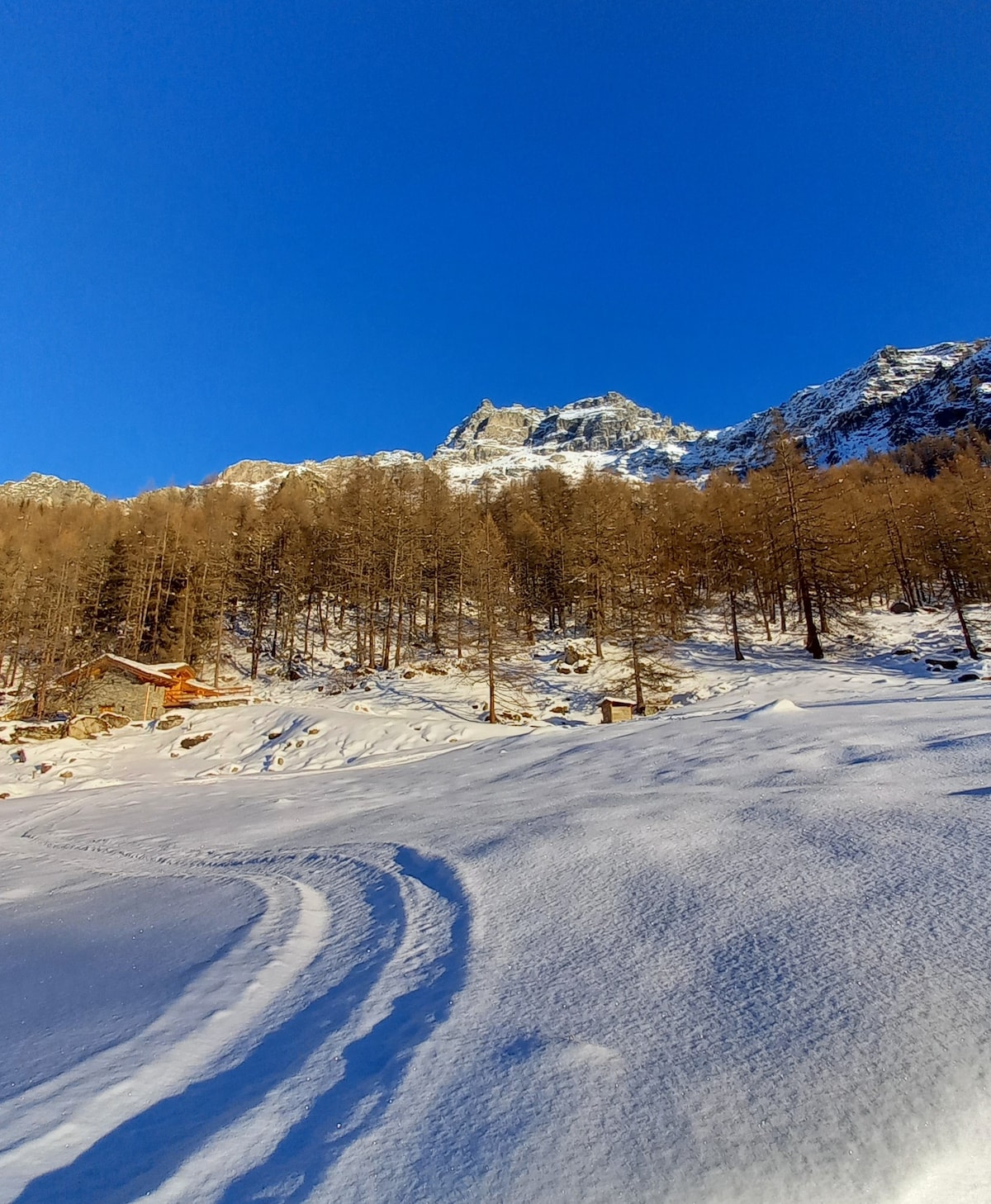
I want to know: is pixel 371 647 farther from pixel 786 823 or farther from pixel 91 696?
pixel 786 823

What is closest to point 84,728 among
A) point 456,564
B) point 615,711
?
point 456,564

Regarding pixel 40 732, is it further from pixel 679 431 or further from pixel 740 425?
pixel 679 431

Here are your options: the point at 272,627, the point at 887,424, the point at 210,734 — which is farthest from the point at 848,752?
the point at 887,424

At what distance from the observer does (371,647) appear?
96.6 ft

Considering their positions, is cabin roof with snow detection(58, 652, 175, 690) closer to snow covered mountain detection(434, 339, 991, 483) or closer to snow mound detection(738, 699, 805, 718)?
snow mound detection(738, 699, 805, 718)

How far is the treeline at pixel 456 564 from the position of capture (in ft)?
87.8

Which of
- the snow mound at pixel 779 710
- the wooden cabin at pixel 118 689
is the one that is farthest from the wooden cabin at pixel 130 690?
the snow mound at pixel 779 710

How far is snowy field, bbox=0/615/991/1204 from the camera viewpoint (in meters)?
1.38

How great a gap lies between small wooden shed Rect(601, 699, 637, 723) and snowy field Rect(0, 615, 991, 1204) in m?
15.2

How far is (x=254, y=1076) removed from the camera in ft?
6.52

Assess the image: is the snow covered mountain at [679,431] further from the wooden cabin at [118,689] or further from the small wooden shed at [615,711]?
the wooden cabin at [118,689]

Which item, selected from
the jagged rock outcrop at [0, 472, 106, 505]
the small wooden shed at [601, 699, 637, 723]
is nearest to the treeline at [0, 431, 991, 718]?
the small wooden shed at [601, 699, 637, 723]

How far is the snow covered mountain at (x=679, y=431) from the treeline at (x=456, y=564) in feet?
24.6

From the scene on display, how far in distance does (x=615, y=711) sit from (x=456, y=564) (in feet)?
56.2
